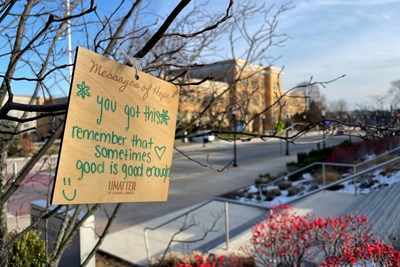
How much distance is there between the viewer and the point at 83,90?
3.88 ft

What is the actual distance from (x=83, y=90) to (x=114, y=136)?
0.73ft

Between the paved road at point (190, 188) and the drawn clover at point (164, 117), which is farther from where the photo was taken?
the paved road at point (190, 188)

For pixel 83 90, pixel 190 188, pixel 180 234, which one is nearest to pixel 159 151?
pixel 83 90

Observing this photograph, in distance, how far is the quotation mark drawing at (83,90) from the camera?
3.83 ft

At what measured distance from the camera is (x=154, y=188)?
1502 millimetres

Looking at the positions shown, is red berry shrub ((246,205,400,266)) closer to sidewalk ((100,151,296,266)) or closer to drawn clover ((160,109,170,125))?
sidewalk ((100,151,296,266))

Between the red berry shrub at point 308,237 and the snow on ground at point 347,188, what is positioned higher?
the red berry shrub at point 308,237

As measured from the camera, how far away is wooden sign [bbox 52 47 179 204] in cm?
116

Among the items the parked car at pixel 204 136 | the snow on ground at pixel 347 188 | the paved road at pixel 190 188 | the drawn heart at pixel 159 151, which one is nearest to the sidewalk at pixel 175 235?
the paved road at pixel 190 188

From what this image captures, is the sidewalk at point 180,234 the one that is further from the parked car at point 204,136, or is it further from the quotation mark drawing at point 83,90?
the quotation mark drawing at point 83,90

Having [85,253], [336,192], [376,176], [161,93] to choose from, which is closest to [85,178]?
[161,93]

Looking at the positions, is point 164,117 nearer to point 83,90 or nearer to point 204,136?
point 83,90

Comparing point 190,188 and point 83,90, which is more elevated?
point 83,90

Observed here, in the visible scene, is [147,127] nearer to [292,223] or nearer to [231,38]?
[231,38]
